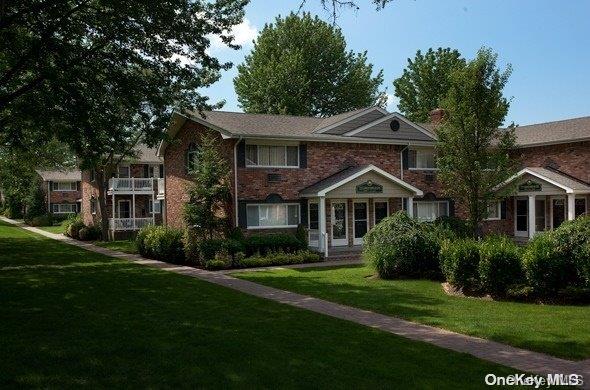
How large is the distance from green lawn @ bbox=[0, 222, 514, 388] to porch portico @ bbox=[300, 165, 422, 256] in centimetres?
1093

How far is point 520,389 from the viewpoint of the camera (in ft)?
22.7

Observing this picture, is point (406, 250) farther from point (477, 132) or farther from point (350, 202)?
point (350, 202)

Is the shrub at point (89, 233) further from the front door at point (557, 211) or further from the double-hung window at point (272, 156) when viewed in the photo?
the front door at point (557, 211)

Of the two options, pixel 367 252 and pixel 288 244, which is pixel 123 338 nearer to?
pixel 367 252

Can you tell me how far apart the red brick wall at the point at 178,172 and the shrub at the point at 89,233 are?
34.7 ft

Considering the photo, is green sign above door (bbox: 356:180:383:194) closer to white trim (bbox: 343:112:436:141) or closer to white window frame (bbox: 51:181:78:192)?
white trim (bbox: 343:112:436:141)

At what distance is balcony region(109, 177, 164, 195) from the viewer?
137ft

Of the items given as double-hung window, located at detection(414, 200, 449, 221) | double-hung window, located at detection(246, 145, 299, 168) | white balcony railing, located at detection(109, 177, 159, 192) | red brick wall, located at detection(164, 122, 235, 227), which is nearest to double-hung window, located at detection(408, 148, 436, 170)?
double-hung window, located at detection(414, 200, 449, 221)

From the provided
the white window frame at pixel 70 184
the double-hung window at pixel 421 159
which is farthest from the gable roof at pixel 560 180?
the white window frame at pixel 70 184

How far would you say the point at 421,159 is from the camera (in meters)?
29.5

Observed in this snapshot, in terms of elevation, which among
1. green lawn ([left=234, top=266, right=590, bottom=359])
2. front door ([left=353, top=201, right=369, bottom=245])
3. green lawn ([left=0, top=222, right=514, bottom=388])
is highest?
front door ([left=353, top=201, right=369, bottom=245])

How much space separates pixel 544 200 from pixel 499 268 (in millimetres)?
19410

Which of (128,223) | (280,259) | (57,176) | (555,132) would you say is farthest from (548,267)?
(57,176)

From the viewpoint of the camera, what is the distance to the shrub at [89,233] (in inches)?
1516
